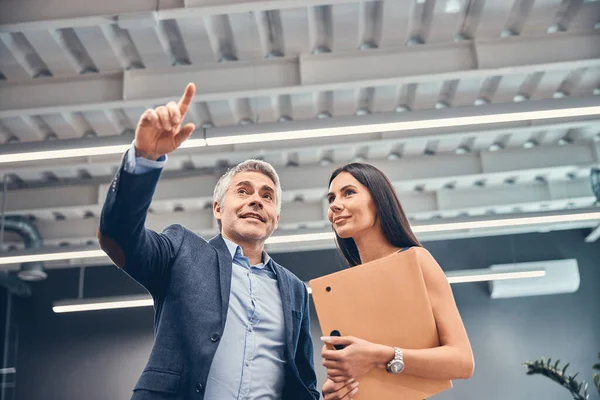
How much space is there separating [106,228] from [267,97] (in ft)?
14.3

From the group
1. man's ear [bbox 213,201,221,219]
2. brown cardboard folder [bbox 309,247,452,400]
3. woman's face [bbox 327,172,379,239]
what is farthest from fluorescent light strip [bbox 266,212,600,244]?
brown cardboard folder [bbox 309,247,452,400]

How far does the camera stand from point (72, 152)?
165 inches

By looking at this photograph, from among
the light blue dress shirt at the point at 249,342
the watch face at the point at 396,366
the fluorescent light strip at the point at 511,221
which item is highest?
the fluorescent light strip at the point at 511,221

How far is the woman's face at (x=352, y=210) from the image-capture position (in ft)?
5.70

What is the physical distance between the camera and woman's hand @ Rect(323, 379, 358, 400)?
141 cm

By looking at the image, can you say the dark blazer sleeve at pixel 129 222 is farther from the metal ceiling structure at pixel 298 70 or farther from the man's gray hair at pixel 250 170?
the metal ceiling structure at pixel 298 70

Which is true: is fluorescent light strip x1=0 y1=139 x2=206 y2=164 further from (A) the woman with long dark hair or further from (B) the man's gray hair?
(A) the woman with long dark hair

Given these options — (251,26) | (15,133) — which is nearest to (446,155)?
(251,26)

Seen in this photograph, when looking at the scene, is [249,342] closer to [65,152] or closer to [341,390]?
[341,390]

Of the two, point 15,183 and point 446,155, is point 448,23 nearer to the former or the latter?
point 446,155

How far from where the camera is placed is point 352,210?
1.75 m

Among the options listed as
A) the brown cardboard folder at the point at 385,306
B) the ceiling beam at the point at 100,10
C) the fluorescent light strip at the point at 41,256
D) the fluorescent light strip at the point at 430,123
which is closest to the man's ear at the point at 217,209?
the brown cardboard folder at the point at 385,306

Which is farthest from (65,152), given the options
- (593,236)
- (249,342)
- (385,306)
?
(593,236)

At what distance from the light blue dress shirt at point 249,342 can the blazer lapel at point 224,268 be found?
0.09 feet
